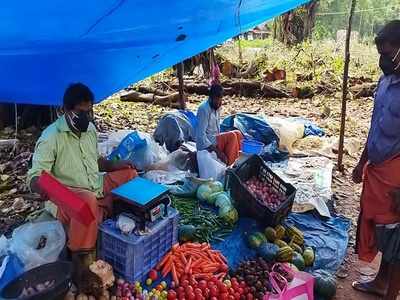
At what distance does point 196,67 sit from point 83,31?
27.9ft

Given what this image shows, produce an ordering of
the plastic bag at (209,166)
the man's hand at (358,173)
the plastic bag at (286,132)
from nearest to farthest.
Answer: the man's hand at (358,173)
the plastic bag at (209,166)
the plastic bag at (286,132)

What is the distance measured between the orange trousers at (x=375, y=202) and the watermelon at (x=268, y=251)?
0.57m

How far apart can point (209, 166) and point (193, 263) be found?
1.47m

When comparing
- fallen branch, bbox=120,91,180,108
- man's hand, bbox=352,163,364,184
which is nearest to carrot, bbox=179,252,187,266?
man's hand, bbox=352,163,364,184

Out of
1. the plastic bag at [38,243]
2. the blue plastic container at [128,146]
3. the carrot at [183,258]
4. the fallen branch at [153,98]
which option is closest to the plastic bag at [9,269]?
the plastic bag at [38,243]

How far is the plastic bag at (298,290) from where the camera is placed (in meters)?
2.60

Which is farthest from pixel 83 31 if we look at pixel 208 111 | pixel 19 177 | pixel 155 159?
pixel 19 177

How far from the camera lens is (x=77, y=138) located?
2.74m

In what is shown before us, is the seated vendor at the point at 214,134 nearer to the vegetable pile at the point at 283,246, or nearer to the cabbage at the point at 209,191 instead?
the cabbage at the point at 209,191

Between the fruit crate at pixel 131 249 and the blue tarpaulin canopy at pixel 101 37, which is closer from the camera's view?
the blue tarpaulin canopy at pixel 101 37

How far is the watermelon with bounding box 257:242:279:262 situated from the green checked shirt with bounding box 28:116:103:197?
1.28 meters

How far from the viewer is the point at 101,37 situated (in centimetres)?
248

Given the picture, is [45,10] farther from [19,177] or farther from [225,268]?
[19,177]

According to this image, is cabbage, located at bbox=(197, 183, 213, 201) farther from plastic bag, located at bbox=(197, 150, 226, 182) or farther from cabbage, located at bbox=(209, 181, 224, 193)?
plastic bag, located at bbox=(197, 150, 226, 182)
